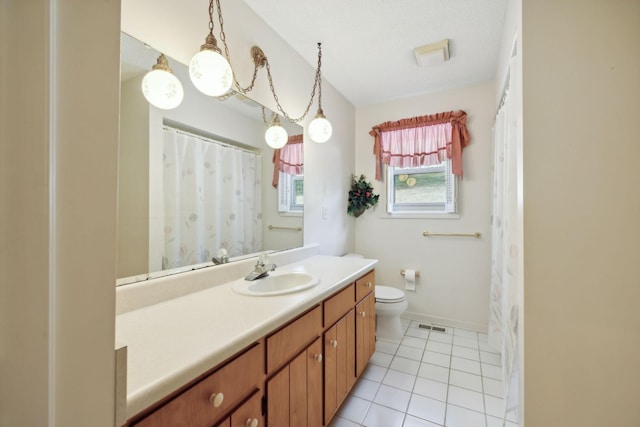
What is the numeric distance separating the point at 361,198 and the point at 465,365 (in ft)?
5.83

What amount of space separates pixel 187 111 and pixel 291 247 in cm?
113

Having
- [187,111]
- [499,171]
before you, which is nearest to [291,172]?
[187,111]

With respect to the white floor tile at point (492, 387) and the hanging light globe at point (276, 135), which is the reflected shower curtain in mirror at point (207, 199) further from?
the white floor tile at point (492, 387)

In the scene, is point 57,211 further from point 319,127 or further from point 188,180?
point 319,127

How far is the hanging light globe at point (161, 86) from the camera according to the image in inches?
43.6

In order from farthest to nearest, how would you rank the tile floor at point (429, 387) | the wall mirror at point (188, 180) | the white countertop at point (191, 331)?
the tile floor at point (429, 387) < the wall mirror at point (188, 180) < the white countertop at point (191, 331)

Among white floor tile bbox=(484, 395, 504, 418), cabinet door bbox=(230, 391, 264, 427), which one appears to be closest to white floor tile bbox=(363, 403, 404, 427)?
white floor tile bbox=(484, 395, 504, 418)

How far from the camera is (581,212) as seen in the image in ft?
3.36

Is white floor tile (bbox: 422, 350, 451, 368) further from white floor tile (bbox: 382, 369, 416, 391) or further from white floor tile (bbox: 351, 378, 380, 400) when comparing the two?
white floor tile (bbox: 351, 378, 380, 400)

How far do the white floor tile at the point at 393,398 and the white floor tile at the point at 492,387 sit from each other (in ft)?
1.80

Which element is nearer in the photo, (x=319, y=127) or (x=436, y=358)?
(x=319, y=127)

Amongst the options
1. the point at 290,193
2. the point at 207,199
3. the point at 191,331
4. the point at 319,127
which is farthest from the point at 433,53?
the point at 191,331

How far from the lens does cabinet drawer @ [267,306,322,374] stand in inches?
37.3

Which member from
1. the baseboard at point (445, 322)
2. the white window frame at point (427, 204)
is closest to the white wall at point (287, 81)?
the white window frame at point (427, 204)
